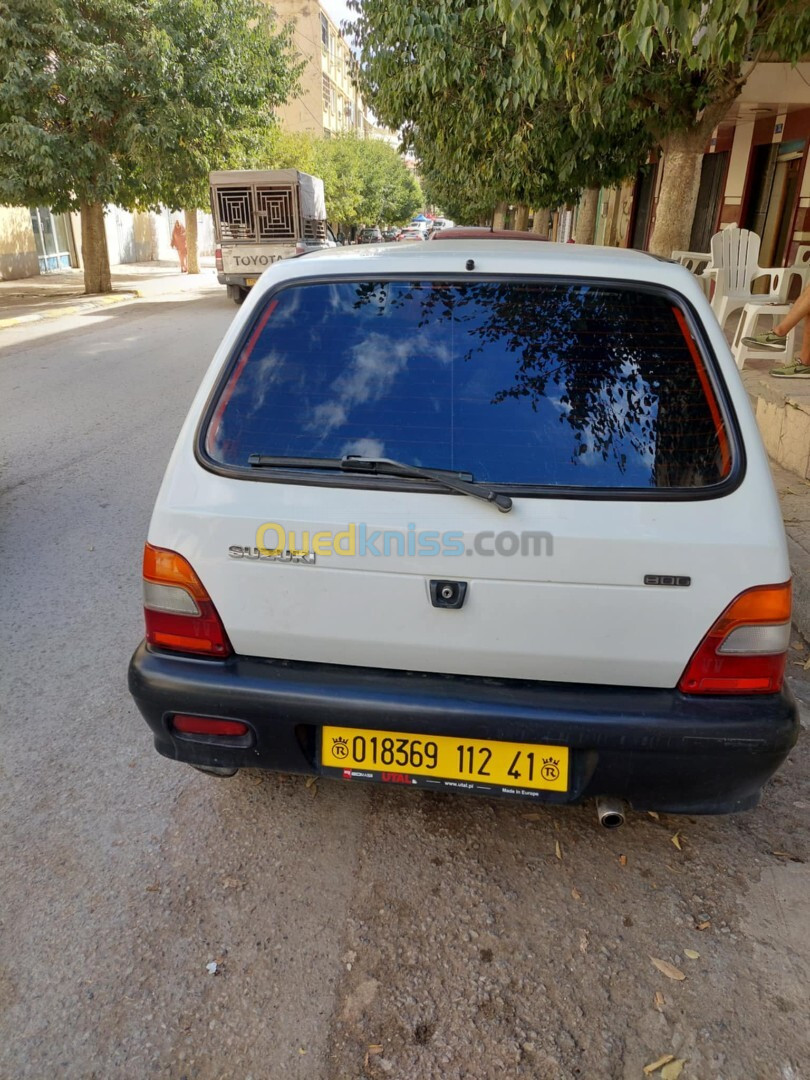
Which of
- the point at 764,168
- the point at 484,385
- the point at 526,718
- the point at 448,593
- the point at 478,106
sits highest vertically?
the point at 478,106

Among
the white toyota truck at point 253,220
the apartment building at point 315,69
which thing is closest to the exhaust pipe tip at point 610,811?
the white toyota truck at point 253,220

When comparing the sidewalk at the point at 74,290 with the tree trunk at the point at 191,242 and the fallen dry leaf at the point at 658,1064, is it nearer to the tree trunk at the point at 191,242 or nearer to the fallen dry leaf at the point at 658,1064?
the tree trunk at the point at 191,242

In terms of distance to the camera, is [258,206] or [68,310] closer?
[68,310]

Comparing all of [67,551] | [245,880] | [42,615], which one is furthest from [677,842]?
[67,551]

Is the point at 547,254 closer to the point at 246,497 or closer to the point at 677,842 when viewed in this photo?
the point at 246,497

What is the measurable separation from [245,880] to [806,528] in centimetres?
378

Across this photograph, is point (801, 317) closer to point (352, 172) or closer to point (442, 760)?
point (442, 760)

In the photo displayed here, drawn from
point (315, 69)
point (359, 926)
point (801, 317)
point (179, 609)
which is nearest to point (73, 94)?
point (801, 317)

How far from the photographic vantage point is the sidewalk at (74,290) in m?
15.5

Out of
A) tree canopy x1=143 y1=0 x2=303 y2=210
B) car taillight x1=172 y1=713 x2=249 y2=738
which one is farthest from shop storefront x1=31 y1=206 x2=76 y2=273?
car taillight x1=172 y1=713 x2=249 y2=738

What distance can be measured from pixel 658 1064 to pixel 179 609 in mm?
1593

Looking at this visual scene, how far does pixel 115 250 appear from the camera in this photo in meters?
32.8

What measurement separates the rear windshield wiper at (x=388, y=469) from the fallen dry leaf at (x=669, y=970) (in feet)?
4.06

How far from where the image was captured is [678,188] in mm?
7770
